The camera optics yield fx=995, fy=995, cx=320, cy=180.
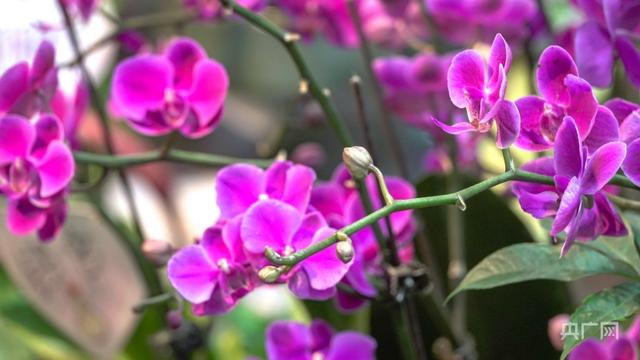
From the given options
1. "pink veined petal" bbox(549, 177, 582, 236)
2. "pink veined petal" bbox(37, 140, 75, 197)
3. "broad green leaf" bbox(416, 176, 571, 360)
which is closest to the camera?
"pink veined petal" bbox(549, 177, 582, 236)

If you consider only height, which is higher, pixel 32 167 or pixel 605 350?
pixel 32 167

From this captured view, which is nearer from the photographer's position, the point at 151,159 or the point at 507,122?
the point at 507,122

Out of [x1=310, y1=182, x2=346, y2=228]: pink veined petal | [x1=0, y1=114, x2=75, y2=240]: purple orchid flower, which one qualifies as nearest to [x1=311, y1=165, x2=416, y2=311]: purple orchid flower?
[x1=310, y1=182, x2=346, y2=228]: pink veined petal

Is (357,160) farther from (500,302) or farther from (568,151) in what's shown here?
(500,302)

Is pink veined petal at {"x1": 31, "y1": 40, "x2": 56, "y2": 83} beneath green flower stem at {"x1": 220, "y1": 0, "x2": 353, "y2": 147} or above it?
above

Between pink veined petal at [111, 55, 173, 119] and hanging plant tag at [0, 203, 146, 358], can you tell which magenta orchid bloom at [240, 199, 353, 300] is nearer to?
pink veined petal at [111, 55, 173, 119]

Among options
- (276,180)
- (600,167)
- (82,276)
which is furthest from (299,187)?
(82,276)

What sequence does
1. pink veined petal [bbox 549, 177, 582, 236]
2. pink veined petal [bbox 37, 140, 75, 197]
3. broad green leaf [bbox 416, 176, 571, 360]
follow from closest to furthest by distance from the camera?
pink veined petal [bbox 549, 177, 582, 236], pink veined petal [bbox 37, 140, 75, 197], broad green leaf [bbox 416, 176, 571, 360]

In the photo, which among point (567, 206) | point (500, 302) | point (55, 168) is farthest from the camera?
point (500, 302)
